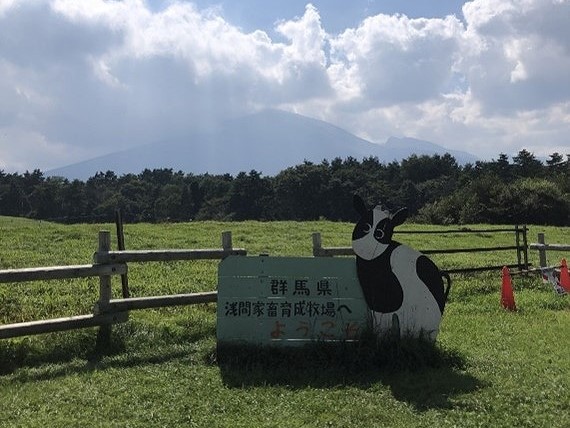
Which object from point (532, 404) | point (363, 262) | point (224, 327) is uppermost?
point (363, 262)

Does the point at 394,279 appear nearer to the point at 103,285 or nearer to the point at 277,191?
the point at 103,285

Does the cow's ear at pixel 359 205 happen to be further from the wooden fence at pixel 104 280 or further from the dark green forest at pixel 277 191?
the dark green forest at pixel 277 191

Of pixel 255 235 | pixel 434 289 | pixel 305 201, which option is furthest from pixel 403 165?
pixel 434 289

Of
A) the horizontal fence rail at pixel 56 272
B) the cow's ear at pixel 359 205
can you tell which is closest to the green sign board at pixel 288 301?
the cow's ear at pixel 359 205

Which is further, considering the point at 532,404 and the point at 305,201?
the point at 305,201

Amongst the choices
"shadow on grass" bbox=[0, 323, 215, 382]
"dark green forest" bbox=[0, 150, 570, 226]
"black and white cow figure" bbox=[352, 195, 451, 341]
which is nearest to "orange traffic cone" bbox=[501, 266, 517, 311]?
"black and white cow figure" bbox=[352, 195, 451, 341]

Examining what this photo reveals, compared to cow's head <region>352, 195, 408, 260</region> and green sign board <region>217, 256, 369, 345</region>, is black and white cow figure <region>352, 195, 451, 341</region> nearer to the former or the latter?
cow's head <region>352, 195, 408, 260</region>

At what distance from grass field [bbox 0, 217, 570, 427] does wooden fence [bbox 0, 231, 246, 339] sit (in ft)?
0.72

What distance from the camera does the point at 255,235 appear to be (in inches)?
957

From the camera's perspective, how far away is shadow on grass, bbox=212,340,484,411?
5.91m

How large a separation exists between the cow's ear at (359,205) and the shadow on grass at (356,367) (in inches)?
62.0

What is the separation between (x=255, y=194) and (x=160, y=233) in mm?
62516

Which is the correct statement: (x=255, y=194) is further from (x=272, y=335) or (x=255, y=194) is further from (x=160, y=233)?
(x=272, y=335)

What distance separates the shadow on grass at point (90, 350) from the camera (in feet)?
21.2
